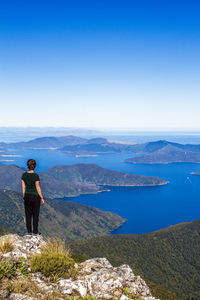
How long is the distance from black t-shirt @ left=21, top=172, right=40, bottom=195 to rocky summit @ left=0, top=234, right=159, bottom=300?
2667 mm

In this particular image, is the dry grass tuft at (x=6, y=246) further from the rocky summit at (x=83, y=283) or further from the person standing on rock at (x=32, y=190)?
the person standing on rock at (x=32, y=190)

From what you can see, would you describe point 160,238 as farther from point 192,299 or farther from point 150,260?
point 192,299

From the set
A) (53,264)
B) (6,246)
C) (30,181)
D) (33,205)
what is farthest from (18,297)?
(30,181)

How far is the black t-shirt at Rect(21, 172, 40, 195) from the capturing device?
12.5m

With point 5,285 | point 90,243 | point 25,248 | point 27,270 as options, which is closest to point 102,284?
point 27,270

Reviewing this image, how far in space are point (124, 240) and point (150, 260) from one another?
60.7 feet

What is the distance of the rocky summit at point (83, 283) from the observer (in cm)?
768

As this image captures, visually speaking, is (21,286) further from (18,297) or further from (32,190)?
(32,190)

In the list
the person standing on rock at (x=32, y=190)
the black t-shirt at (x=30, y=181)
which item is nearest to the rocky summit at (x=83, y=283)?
the person standing on rock at (x=32, y=190)

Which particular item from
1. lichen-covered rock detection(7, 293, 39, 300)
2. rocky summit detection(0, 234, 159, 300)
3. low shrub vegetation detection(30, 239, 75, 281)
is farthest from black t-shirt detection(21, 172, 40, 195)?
lichen-covered rock detection(7, 293, 39, 300)

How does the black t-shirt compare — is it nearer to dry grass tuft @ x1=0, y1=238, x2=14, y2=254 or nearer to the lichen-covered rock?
dry grass tuft @ x1=0, y1=238, x2=14, y2=254

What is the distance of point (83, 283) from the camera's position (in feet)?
28.3

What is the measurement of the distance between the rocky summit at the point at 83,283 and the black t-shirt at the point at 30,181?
2.67 metres

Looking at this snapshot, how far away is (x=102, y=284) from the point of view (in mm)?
8695
